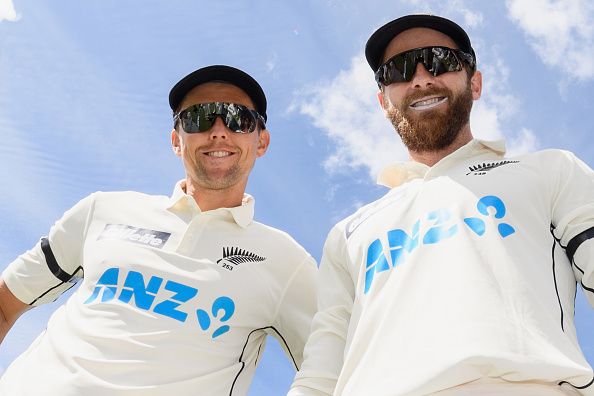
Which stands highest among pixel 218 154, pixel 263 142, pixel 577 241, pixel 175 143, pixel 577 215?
pixel 263 142

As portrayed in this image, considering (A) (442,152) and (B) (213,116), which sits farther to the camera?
(B) (213,116)

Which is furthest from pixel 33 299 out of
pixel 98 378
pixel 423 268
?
pixel 423 268

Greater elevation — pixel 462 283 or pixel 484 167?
pixel 484 167

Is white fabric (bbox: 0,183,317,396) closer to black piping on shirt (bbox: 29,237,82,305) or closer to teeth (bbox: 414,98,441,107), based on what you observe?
black piping on shirt (bbox: 29,237,82,305)

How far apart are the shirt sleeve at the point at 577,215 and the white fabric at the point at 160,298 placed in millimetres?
2096

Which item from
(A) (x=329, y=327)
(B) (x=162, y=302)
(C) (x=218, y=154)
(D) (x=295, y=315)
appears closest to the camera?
(A) (x=329, y=327)

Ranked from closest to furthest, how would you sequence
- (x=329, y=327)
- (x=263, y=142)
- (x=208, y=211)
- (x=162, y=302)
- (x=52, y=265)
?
(x=329, y=327) → (x=162, y=302) → (x=208, y=211) → (x=52, y=265) → (x=263, y=142)

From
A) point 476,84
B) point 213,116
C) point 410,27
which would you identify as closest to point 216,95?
point 213,116

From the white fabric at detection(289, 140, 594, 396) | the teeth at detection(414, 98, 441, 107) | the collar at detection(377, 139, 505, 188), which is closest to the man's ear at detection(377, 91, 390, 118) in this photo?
the teeth at detection(414, 98, 441, 107)

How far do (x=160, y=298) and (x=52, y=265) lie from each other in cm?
150

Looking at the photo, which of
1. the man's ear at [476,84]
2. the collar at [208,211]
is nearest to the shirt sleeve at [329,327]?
the collar at [208,211]

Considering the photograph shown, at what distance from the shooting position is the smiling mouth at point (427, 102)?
409 cm

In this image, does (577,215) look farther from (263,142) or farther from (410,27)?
(263,142)

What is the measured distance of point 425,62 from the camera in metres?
4.18
